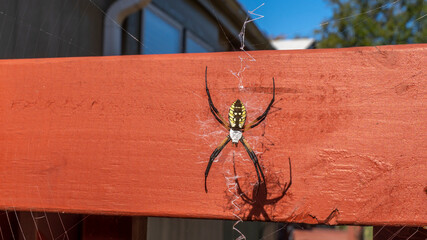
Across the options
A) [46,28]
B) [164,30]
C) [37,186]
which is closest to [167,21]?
[164,30]

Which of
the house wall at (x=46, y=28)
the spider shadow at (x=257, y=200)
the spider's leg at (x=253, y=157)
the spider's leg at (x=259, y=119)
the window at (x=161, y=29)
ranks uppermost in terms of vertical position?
the window at (x=161, y=29)

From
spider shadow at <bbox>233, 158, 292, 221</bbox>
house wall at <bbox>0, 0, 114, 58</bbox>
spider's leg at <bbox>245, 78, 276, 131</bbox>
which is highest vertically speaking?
house wall at <bbox>0, 0, 114, 58</bbox>

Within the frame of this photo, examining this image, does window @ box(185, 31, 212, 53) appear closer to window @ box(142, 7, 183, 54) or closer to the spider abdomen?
window @ box(142, 7, 183, 54)

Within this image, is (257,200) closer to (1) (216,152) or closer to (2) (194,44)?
(1) (216,152)

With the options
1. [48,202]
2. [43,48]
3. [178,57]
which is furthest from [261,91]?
[43,48]

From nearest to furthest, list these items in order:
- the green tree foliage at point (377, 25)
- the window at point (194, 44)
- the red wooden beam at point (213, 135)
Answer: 1. the red wooden beam at point (213, 135)
2. the green tree foliage at point (377, 25)
3. the window at point (194, 44)

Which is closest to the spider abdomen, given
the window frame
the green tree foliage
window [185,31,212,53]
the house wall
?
the green tree foliage

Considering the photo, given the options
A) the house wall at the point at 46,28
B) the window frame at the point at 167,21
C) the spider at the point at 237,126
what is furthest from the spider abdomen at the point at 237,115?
Result: the window frame at the point at 167,21

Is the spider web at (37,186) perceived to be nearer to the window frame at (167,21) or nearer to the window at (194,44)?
the window frame at (167,21)
